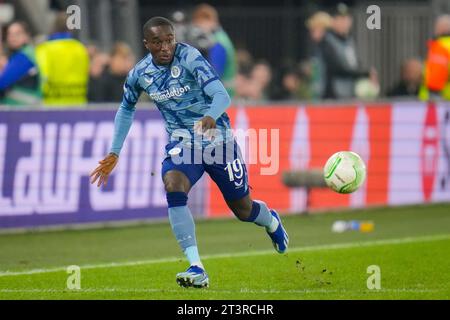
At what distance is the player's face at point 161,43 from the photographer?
1048 centimetres

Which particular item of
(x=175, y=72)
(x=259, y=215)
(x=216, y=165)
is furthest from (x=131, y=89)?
(x=259, y=215)

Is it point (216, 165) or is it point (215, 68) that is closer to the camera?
point (216, 165)

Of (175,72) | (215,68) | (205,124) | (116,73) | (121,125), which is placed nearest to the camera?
(205,124)

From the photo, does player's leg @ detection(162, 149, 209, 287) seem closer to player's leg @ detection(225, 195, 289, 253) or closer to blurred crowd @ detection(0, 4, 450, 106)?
player's leg @ detection(225, 195, 289, 253)

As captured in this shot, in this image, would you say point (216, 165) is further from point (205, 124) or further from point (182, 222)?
point (205, 124)

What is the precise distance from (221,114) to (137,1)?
15.2 meters

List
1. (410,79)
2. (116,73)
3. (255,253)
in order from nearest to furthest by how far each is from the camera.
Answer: (255,253) → (116,73) → (410,79)

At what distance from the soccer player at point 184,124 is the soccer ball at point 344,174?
82 centimetres

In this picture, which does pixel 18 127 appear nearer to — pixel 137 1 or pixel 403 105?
pixel 403 105

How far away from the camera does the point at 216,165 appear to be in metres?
10.9

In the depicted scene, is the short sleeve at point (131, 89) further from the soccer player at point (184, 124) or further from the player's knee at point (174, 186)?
the player's knee at point (174, 186)

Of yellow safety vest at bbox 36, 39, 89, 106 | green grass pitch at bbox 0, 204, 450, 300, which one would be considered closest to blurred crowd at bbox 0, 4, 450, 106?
yellow safety vest at bbox 36, 39, 89, 106

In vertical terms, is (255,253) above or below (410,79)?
below

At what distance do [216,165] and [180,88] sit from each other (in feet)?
2.44
